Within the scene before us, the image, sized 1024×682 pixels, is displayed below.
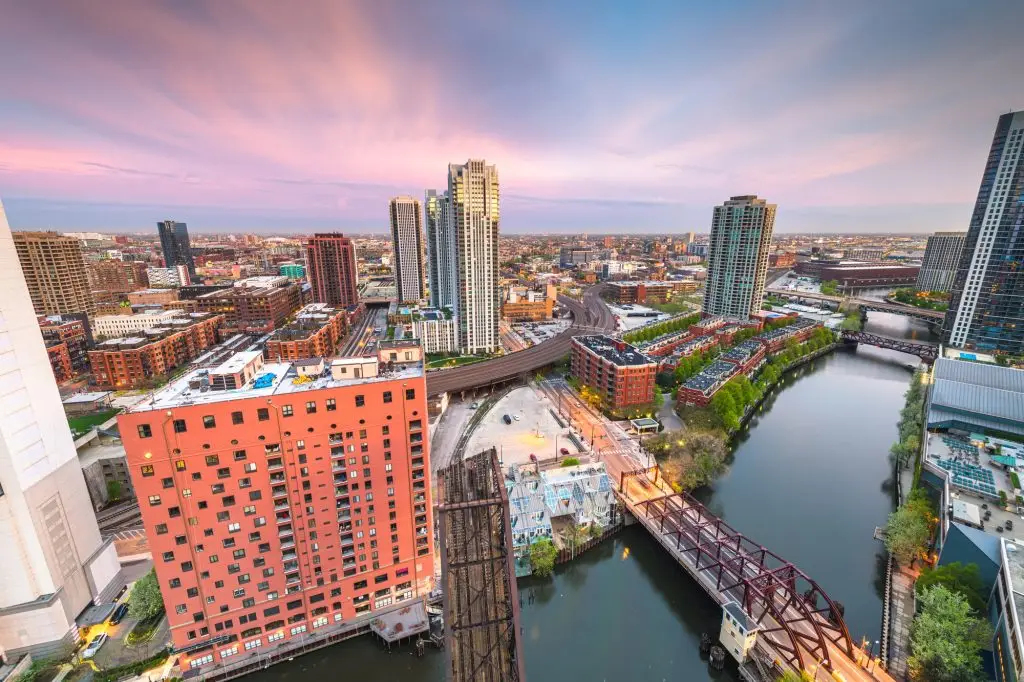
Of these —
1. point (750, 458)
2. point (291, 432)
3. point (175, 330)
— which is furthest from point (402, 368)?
point (175, 330)

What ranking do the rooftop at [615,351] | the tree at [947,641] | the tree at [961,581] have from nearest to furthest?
the tree at [947,641], the tree at [961,581], the rooftop at [615,351]

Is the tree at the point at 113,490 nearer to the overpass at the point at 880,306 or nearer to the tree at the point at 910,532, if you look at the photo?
the tree at the point at 910,532

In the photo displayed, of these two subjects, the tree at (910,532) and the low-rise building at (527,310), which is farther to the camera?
the low-rise building at (527,310)

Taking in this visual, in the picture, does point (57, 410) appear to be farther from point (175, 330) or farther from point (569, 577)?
point (175, 330)

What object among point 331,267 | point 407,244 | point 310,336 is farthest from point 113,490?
point 407,244

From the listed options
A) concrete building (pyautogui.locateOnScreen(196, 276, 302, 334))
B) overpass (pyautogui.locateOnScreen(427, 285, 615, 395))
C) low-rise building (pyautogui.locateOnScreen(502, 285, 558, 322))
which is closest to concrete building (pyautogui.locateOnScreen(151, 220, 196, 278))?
concrete building (pyautogui.locateOnScreen(196, 276, 302, 334))

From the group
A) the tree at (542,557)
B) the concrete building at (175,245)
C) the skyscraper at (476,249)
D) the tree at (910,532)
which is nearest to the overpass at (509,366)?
the skyscraper at (476,249)

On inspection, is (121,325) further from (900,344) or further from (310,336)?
(900,344)
